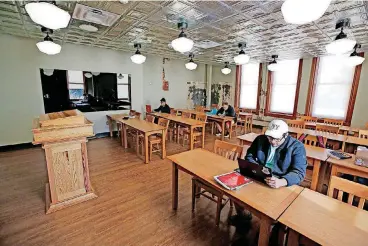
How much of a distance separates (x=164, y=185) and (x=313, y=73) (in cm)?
618

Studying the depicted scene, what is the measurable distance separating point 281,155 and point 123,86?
5.36m

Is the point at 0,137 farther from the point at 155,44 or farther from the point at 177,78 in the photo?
the point at 177,78

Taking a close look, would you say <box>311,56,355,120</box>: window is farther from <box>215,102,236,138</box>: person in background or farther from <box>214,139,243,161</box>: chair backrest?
<box>214,139,243,161</box>: chair backrest

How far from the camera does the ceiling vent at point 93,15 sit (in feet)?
8.75

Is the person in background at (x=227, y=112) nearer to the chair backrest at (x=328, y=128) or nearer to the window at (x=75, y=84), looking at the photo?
the chair backrest at (x=328, y=128)

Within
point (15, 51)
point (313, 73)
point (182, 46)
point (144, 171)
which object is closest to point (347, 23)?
point (182, 46)

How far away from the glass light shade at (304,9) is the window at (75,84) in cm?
522

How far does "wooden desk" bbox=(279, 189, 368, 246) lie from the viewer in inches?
40.3

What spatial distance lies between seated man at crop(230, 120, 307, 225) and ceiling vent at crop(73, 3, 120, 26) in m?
2.87

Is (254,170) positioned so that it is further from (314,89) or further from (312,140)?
(314,89)

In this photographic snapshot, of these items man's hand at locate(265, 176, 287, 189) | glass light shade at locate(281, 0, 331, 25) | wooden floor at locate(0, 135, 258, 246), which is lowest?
wooden floor at locate(0, 135, 258, 246)

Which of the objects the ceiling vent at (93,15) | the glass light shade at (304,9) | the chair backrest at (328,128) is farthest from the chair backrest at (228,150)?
the chair backrest at (328,128)

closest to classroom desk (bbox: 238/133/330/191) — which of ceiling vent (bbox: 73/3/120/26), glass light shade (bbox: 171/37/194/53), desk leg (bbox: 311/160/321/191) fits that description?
desk leg (bbox: 311/160/321/191)

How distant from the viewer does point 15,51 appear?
429 cm
